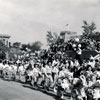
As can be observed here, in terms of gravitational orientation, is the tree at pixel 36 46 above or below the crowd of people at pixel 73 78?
above

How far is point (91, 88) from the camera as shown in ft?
53.4

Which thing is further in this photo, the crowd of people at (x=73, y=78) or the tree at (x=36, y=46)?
the tree at (x=36, y=46)

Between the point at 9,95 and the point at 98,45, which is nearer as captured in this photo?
the point at 9,95

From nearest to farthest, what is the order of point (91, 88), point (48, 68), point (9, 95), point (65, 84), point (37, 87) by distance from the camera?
point (91, 88) < point (65, 84) < point (9, 95) < point (48, 68) < point (37, 87)

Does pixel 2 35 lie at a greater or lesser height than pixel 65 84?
greater

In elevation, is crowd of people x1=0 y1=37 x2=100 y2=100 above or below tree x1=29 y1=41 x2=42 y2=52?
below

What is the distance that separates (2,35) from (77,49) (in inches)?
4350

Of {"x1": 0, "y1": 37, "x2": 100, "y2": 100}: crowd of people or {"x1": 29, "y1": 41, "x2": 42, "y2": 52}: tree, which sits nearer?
{"x1": 0, "y1": 37, "x2": 100, "y2": 100}: crowd of people

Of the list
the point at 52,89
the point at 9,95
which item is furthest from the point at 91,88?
the point at 52,89

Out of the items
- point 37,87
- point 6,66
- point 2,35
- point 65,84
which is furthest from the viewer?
point 2,35

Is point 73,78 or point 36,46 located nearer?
point 73,78

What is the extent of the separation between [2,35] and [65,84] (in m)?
119

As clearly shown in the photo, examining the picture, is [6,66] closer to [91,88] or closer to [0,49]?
[91,88]

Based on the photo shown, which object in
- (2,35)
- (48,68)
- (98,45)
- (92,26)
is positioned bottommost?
(48,68)
